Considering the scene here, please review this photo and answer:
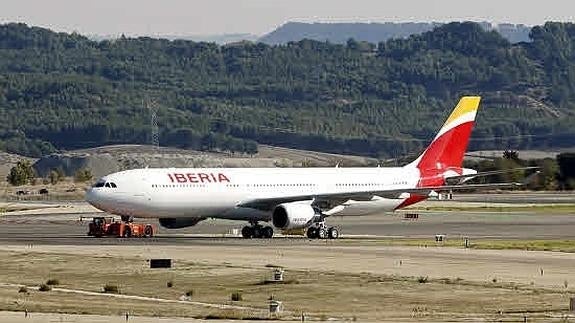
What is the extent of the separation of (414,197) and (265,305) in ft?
138

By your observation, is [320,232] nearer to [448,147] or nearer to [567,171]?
[448,147]

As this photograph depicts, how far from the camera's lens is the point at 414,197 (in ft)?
289

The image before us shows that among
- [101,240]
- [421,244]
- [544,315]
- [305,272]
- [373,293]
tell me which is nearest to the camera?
[544,315]

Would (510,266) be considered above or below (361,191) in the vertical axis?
below

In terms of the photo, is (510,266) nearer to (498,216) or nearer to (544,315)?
(544,315)

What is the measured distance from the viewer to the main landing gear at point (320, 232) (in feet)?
266

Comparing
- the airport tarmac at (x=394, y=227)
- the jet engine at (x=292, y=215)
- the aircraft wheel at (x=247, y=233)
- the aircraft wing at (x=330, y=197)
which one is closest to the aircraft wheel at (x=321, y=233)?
the jet engine at (x=292, y=215)

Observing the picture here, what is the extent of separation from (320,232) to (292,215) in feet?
6.44

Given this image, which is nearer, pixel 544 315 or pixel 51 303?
pixel 544 315

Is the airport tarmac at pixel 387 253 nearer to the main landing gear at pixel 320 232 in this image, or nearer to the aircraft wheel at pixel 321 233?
the main landing gear at pixel 320 232

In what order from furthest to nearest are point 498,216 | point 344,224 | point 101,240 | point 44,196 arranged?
point 44,196, point 498,216, point 344,224, point 101,240

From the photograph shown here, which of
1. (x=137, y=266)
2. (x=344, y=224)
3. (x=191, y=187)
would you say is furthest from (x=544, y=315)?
(x=344, y=224)

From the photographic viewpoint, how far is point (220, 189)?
81250 millimetres

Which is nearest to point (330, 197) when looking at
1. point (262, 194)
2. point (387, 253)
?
point (262, 194)
